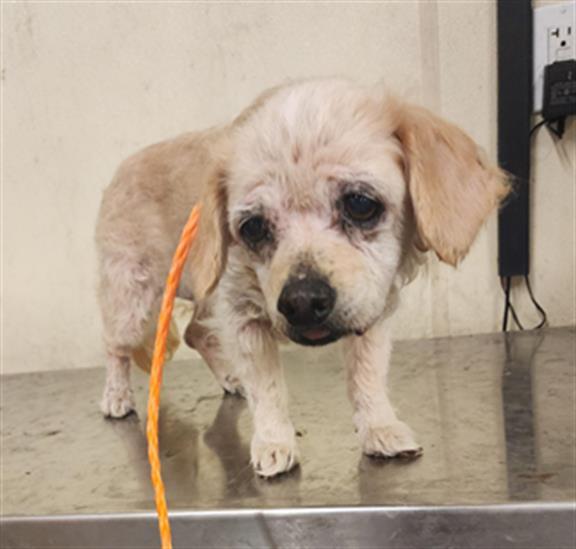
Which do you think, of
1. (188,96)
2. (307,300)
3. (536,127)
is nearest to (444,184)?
(307,300)

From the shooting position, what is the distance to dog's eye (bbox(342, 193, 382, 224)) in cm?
69

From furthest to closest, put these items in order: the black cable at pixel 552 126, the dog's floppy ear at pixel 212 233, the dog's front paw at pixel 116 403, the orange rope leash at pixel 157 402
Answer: the black cable at pixel 552 126 < the dog's front paw at pixel 116 403 < the dog's floppy ear at pixel 212 233 < the orange rope leash at pixel 157 402

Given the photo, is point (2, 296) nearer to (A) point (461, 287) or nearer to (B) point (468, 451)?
(A) point (461, 287)

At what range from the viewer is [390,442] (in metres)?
0.81

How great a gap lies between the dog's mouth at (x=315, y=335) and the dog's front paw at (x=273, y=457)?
→ 0.62 ft

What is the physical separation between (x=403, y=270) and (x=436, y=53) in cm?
69

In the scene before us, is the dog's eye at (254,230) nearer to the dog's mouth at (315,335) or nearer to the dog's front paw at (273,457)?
the dog's mouth at (315,335)

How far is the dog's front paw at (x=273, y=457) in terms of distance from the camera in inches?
31.4

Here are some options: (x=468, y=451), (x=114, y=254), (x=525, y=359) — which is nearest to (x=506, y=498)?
(x=468, y=451)

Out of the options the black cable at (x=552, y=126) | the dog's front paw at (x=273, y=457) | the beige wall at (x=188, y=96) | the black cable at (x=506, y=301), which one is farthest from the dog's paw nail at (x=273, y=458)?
the black cable at (x=552, y=126)

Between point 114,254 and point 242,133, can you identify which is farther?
point 114,254

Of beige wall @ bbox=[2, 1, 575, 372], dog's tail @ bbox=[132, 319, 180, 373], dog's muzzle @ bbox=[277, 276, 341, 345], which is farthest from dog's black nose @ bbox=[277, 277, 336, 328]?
beige wall @ bbox=[2, 1, 575, 372]

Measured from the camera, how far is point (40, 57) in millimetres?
1433

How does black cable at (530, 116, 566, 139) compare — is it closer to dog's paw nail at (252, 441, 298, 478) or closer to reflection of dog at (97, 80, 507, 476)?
reflection of dog at (97, 80, 507, 476)
